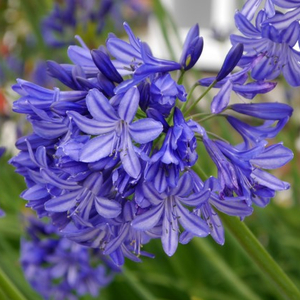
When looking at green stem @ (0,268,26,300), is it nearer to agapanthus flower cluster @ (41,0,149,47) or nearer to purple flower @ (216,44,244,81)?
purple flower @ (216,44,244,81)

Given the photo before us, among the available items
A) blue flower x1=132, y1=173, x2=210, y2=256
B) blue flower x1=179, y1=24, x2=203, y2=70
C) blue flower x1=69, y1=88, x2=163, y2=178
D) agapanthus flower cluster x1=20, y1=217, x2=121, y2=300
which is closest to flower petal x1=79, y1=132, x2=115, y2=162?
blue flower x1=69, y1=88, x2=163, y2=178

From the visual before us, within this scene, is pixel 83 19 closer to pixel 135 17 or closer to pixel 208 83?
pixel 208 83

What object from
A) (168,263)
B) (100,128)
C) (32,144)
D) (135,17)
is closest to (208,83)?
(100,128)

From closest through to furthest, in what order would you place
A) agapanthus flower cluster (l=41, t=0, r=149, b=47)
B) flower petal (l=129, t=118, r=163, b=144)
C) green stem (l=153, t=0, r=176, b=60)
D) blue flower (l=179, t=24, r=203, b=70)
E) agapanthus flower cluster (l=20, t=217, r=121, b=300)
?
flower petal (l=129, t=118, r=163, b=144) < blue flower (l=179, t=24, r=203, b=70) < agapanthus flower cluster (l=20, t=217, r=121, b=300) < green stem (l=153, t=0, r=176, b=60) < agapanthus flower cluster (l=41, t=0, r=149, b=47)

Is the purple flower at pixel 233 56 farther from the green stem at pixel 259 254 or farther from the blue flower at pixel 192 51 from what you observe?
the green stem at pixel 259 254

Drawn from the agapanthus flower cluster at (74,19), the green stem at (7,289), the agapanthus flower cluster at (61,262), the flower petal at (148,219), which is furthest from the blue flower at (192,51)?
the agapanthus flower cluster at (74,19)

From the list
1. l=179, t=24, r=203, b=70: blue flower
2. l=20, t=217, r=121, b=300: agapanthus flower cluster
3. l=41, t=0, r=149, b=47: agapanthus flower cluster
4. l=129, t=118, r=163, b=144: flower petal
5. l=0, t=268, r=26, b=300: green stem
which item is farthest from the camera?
l=41, t=0, r=149, b=47: agapanthus flower cluster

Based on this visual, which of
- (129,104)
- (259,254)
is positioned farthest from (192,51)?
(259,254)
